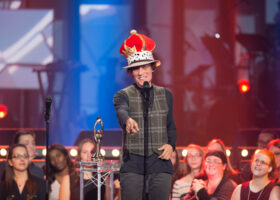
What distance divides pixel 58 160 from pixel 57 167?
0.08 metres

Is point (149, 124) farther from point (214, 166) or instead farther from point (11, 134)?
point (11, 134)

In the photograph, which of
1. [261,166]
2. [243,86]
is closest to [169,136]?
[261,166]

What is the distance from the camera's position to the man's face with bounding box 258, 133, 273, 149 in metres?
5.80

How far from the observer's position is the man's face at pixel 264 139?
580 cm

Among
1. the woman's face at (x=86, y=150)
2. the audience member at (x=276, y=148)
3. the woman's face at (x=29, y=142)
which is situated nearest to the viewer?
the audience member at (x=276, y=148)

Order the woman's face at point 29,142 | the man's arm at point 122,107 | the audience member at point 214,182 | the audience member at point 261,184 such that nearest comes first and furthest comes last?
the man's arm at point 122,107 < the audience member at point 261,184 < the audience member at point 214,182 < the woman's face at point 29,142

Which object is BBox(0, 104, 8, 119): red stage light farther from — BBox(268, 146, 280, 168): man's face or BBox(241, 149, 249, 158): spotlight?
BBox(268, 146, 280, 168): man's face

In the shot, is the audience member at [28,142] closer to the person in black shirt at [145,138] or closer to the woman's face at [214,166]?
the woman's face at [214,166]

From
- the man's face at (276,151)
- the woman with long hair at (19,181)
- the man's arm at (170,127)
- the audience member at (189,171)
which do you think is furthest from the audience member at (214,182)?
the man's arm at (170,127)

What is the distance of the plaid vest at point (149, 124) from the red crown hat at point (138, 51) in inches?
7.4

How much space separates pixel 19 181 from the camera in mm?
5039

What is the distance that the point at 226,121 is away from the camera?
6848mm

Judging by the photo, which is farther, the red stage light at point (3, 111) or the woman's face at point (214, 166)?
the red stage light at point (3, 111)

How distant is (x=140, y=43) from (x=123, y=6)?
3625 millimetres
